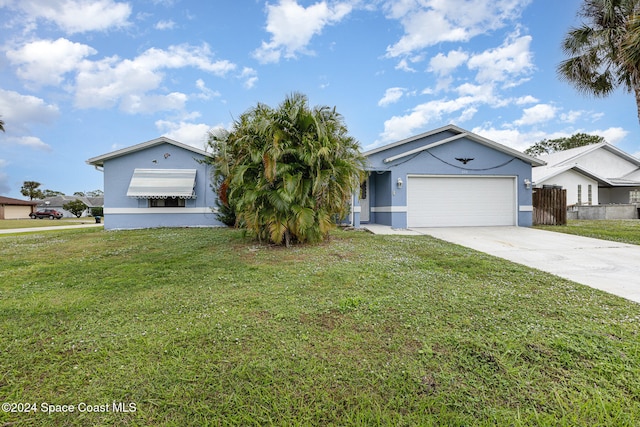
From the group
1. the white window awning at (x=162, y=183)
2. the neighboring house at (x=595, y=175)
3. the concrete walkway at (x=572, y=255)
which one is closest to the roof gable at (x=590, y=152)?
the neighboring house at (x=595, y=175)

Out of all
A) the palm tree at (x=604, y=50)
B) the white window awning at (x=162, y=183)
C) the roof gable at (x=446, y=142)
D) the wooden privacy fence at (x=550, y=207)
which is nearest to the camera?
the palm tree at (x=604, y=50)

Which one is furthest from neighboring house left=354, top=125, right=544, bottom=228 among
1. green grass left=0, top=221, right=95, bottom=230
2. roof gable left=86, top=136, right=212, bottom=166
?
green grass left=0, top=221, right=95, bottom=230

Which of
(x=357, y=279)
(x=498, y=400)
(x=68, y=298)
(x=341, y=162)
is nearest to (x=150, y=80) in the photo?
(x=341, y=162)

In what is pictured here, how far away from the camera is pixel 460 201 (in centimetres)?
1356

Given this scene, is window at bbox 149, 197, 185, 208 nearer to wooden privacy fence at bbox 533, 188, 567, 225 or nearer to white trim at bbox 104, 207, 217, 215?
white trim at bbox 104, 207, 217, 215

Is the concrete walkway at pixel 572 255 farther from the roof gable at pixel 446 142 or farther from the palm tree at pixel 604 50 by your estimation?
the palm tree at pixel 604 50

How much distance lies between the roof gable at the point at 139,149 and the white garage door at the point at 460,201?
10.4 metres

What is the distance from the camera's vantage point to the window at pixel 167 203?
15451 mm

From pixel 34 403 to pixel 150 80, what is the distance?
1629cm

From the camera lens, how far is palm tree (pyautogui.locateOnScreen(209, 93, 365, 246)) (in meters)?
7.42

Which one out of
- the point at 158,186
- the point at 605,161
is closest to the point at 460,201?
the point at 158,186

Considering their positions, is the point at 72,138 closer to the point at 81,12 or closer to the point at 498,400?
the point at 81,12

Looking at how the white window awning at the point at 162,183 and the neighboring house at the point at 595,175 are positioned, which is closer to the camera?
the white window awning at the point at 162,183

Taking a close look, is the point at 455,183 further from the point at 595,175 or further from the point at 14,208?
the point at 14,208
